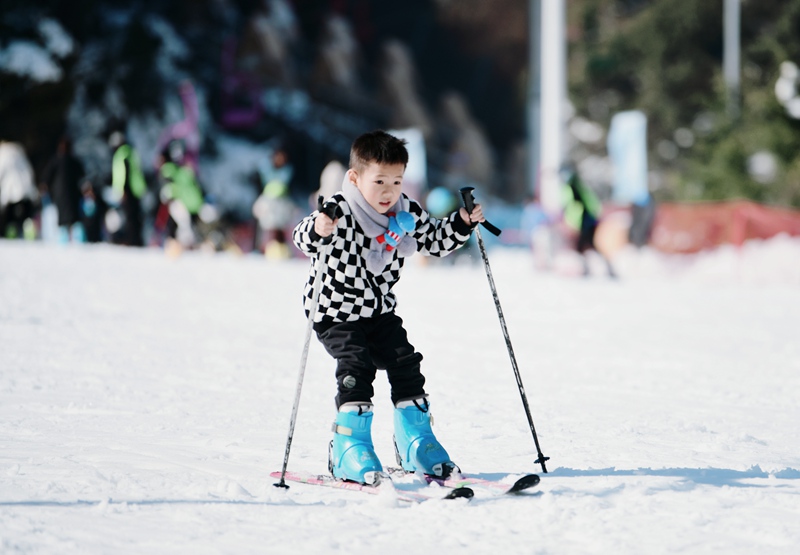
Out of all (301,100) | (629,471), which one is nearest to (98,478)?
(629,471)

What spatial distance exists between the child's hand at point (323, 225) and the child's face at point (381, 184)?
20 cm

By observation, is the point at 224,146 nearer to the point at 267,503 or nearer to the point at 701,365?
the point at 701,365

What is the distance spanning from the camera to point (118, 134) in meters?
15.0

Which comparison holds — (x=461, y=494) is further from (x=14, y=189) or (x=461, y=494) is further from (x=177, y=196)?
(x=14, y=189)

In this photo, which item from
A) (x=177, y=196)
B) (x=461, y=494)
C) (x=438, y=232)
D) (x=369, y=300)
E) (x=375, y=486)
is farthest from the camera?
(x=177, y=196)

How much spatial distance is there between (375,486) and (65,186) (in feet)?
41.8

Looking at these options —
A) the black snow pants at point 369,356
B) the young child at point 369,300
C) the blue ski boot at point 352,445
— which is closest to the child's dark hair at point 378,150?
the young child at point 369,300

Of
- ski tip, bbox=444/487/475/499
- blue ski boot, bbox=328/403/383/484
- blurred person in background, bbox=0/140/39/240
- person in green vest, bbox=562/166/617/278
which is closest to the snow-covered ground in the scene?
ski tip, bbox=444/487/475/499

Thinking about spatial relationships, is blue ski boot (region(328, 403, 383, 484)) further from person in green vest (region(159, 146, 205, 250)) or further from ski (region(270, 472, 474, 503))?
person in green vest (region(159, 146, 205, 250))

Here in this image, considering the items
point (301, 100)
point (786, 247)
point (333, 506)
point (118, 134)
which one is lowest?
point (333, 506)

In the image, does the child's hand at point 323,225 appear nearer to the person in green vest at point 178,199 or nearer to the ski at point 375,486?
the ski at point 375,486

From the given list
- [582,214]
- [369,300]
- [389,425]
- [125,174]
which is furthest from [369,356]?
[125,174]

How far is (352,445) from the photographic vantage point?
3617mm

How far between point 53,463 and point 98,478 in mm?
310
